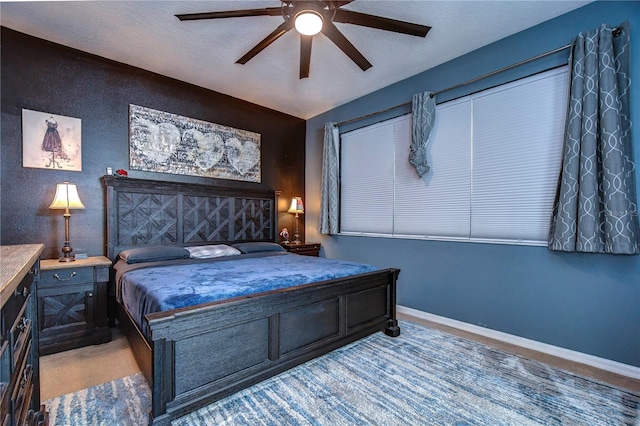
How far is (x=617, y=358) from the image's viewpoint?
238 cm

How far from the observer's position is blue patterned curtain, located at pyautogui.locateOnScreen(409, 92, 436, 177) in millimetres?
3533

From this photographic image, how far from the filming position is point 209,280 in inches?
90.2

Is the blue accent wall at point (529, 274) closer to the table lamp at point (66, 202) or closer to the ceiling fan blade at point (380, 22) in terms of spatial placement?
the ceiling fan blade at point (380, 22)

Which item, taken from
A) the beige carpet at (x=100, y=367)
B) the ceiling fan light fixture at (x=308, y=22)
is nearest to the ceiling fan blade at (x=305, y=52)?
the ceiling fan light fixture at (x=308, y=22)

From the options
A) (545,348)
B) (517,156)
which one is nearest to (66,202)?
(517,156)

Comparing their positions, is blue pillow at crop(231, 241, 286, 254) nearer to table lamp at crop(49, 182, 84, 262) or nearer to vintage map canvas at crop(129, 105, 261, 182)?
vintage map canvas at crop(129, 105, 261, 182)

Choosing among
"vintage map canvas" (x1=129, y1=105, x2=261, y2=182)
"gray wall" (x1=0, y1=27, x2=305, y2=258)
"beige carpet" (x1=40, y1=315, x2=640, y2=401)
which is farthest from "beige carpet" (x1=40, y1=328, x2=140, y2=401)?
"vintage map canvas" (x1=129, y1=105, x2=261, y2=182)

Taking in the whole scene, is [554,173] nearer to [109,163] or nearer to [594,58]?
[594,58]

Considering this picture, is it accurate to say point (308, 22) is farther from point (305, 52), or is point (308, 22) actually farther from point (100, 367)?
point (100, 367)

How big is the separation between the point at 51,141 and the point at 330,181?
3334 millimetres

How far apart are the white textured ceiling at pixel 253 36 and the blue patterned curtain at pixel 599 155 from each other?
0.57m

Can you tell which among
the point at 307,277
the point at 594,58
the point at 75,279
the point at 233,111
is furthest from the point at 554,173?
the point at 75,279

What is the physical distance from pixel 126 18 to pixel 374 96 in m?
2.97

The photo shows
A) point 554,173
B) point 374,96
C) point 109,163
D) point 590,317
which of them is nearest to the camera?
point 590,317
